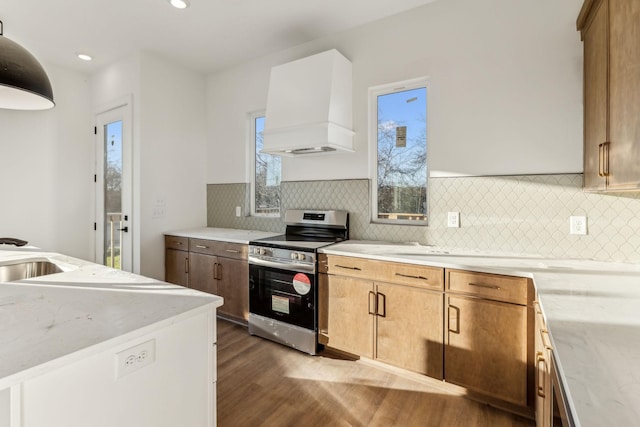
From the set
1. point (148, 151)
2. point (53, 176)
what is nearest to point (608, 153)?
point (148, 151)

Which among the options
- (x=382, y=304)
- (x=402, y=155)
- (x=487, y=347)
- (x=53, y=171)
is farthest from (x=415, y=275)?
(x=53, y=171)

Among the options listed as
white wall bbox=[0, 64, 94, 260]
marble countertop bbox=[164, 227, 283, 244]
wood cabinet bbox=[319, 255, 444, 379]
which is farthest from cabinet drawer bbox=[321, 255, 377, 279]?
white wall bbox=[0, 64, 94, 260]

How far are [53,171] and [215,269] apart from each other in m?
2.41

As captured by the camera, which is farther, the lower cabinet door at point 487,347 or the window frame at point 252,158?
the window frame at point 252,158

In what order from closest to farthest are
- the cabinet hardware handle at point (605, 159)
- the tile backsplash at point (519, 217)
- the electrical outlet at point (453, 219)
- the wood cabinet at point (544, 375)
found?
the wood cabinet at point (544, 375)
the cabinet hardware handle at point (605, 159)
the tile backsplash at point (519, 217)
the electrical outlet at point (453, 219)

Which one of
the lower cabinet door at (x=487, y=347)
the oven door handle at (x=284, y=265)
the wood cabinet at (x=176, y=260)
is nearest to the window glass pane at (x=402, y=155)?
the oven door handle at (x=284, y=265)

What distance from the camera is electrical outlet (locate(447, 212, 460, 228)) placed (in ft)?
8.45

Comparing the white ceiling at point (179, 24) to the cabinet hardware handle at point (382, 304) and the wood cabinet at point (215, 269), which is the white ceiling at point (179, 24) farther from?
the cabinet hardware handle at point (382, 304)

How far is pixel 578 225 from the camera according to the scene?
7.11ft

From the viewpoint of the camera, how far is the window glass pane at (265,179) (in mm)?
3744

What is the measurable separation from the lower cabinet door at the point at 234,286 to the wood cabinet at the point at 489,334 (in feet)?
6.07

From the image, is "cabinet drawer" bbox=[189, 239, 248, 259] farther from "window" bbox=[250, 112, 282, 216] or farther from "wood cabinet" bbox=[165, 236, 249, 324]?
"window" bbox=[250, 112, 282, 216]

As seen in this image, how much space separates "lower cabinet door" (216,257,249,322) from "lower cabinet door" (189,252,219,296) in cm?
7

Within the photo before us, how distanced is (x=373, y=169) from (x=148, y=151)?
2.44m
